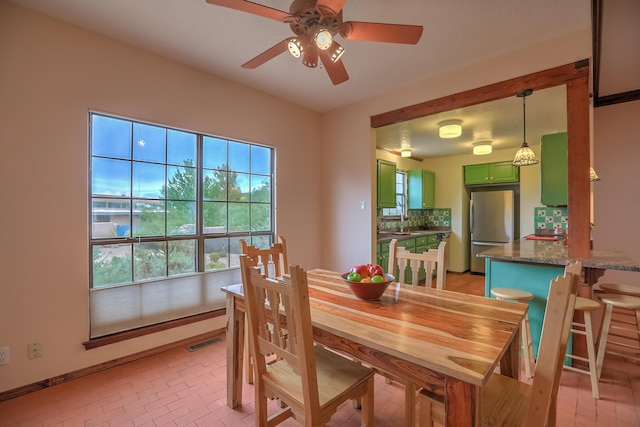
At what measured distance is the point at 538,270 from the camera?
2297 mm

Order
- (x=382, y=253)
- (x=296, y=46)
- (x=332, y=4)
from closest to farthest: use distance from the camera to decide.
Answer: (x=332, y=4) → (x=296, y=46) → (x=382, y=253)

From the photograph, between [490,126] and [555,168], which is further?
[490,126]

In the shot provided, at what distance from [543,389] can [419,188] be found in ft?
16.3

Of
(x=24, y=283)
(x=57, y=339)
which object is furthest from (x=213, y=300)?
(x=24, y=283)

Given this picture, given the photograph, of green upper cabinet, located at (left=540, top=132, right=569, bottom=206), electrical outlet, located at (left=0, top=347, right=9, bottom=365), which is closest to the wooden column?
green upper cabinet, located at (left=540, top=132, right=569, bottom=206)

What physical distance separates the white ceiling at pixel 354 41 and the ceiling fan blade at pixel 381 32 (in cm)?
45

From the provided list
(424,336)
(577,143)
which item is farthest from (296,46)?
(577,143)

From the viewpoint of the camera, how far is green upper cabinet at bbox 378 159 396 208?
15.1 feet

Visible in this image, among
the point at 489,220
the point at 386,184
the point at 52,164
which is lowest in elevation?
the point at 489,220

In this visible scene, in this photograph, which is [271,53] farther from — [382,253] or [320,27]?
[382,253]

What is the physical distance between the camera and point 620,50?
2.62 m

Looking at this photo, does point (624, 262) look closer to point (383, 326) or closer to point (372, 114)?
point (383, 326)

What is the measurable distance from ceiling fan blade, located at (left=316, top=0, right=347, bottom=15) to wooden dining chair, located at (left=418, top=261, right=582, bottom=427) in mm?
1472

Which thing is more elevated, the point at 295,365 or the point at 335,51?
the point at 335,51
